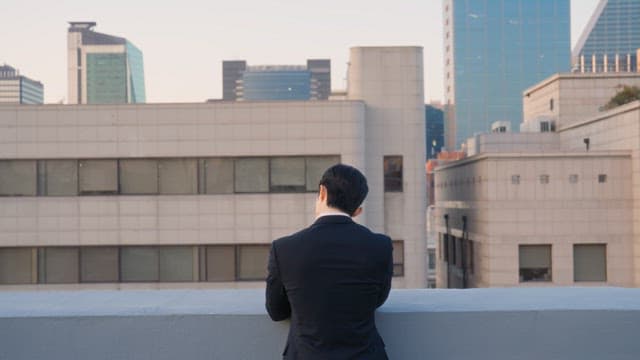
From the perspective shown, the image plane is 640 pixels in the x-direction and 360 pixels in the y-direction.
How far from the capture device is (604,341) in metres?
3.63

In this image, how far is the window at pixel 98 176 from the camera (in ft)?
93.9

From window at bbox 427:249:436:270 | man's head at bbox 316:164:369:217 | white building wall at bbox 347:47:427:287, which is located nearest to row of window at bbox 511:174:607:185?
white building wall at bbox 347:47:427:287

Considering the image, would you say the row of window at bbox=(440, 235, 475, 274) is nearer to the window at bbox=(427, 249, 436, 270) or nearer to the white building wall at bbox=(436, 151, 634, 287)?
the white building wall at bbox=(436, 151, 634, 287)

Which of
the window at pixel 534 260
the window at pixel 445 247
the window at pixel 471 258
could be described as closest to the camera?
the window at pixel 534 260

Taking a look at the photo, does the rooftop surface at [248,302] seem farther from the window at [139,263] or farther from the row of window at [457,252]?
the row of window at [457,252]

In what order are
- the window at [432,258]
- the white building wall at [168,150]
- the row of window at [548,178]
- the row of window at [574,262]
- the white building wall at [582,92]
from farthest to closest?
the window at [432,258], the white building wall at [582,92], the row of window at [548,178], the row of window at [574,262], the white building wall at [168,150]

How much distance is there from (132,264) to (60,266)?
9.22 ft

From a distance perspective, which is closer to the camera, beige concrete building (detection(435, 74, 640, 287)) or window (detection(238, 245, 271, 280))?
window (detection(238, 245, 271, 280))

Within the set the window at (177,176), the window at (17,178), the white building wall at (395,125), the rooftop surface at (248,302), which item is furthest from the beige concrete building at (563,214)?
the rooftop surface at (248,302)

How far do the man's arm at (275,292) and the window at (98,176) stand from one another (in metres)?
26.4

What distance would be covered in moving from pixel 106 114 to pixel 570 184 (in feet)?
64.3

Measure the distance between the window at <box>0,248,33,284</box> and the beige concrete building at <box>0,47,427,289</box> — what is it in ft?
0.13

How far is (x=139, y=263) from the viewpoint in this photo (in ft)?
93.5

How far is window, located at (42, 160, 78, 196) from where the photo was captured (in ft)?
94.0
